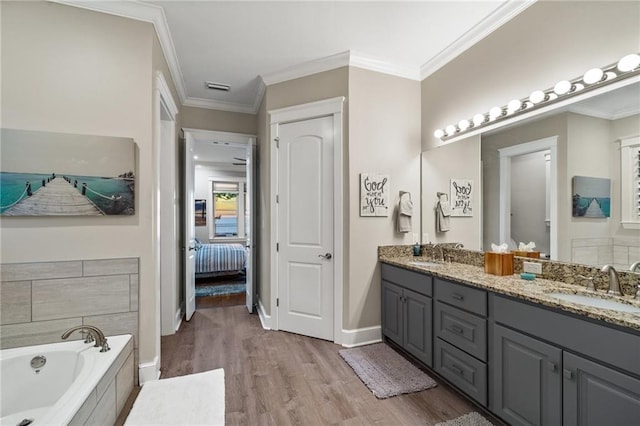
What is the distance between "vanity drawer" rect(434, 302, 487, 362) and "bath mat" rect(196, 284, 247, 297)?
3.61m

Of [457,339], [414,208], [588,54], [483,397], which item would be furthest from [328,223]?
[588,54]

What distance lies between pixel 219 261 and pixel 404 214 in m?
3.78

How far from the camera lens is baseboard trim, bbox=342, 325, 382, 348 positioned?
111 inches

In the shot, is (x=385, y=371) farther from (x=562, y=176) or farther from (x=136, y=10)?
(x=136, y=10)

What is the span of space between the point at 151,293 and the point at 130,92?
1568 mm

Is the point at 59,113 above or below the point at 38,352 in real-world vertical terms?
above

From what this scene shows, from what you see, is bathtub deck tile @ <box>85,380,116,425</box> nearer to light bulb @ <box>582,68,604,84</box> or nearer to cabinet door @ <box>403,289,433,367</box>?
cabinet door @ <box>403,289,433,367</box>

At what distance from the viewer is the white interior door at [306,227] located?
2.93m

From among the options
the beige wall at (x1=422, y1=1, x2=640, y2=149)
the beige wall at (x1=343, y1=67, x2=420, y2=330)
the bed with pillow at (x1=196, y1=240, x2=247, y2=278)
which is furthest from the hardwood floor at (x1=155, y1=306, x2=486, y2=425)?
the beige wall at (x1=422, y1=1, x2=640, y2=149)

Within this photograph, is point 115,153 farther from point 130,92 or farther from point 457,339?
point 457,339

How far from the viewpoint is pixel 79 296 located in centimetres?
202

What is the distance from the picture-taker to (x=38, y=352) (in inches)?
71.0

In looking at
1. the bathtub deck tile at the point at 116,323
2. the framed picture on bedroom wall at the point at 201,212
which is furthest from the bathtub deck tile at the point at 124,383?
the framed picture on bedroom wall at the point at 201,212

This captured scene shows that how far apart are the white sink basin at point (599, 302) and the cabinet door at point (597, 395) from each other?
322 millimetres
